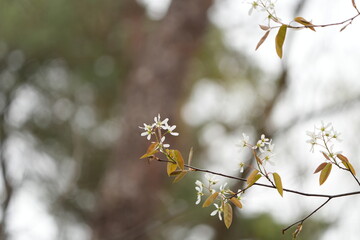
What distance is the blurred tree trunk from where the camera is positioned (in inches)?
105

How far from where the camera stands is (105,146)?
4.54m

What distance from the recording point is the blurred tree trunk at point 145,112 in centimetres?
266

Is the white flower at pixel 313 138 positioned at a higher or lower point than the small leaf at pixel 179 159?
lower

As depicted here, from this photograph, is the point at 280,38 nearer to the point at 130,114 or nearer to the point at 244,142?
the point at 244,142

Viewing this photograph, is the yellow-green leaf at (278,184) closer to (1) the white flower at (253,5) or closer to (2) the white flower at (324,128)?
(2) the white flower at (324,128)

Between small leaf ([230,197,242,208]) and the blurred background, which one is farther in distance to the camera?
the blurred background

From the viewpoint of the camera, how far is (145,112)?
2797 millimetres

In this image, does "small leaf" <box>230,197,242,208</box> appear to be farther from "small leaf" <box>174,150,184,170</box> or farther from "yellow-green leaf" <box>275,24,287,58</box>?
"yellow-green leaf" <box>275,24,287,58</box>

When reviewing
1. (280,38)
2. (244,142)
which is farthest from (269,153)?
(280,38)

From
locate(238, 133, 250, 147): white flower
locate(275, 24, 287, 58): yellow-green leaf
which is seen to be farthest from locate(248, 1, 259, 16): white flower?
locate(238, 133, 250, 147): white flower

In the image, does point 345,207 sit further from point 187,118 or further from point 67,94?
point 67,94

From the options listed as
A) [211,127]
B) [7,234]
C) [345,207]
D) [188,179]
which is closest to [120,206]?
[7,234]

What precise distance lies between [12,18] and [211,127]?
78.7 inches

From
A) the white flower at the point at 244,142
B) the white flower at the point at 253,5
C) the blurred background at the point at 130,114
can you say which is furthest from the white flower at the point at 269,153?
the blurred background at the point at 130,114
